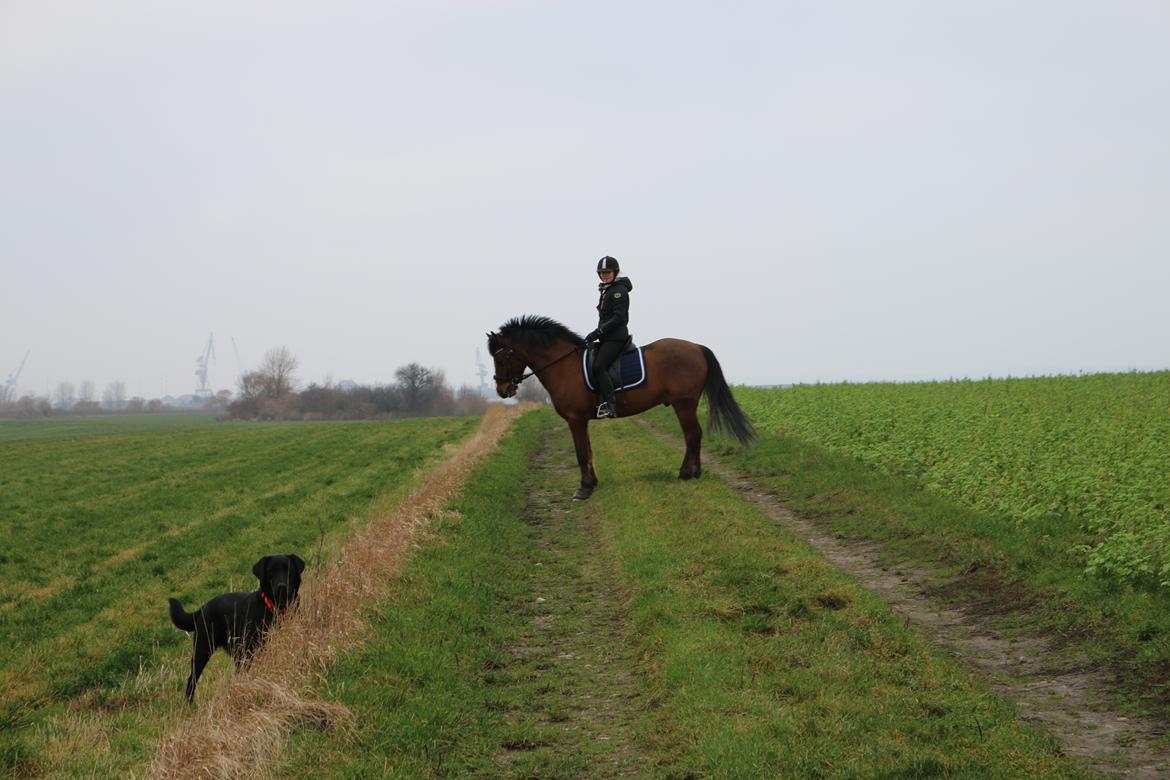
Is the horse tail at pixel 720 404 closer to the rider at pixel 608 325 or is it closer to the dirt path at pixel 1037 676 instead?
the rider at pixel 608 325

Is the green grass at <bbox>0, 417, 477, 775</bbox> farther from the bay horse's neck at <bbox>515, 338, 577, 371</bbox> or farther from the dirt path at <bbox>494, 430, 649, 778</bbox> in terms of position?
the bay horse's neck at <bbox>515, 338, 577, 371</bbox>

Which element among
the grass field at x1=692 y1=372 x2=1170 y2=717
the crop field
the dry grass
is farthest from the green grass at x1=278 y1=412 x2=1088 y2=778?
the crop field

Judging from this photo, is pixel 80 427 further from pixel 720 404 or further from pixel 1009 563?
pixel 1009 563

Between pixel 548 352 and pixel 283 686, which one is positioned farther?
pixel 548 352

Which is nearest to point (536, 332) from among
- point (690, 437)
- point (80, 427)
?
point (690, 437)

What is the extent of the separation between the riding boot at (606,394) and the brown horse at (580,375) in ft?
0.61

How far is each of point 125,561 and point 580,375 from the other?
28.7 ft

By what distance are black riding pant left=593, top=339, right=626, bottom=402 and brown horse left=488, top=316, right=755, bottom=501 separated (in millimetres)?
312

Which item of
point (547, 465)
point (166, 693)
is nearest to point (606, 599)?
point (166, 693)

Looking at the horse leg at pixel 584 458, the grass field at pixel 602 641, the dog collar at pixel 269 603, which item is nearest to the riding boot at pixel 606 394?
the horse leg at pixel 584 458

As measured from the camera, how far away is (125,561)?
54.1 feet

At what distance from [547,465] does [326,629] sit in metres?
15.3

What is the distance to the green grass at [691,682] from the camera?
5793 millimetres

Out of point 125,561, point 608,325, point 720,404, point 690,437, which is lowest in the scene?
point 125,561
